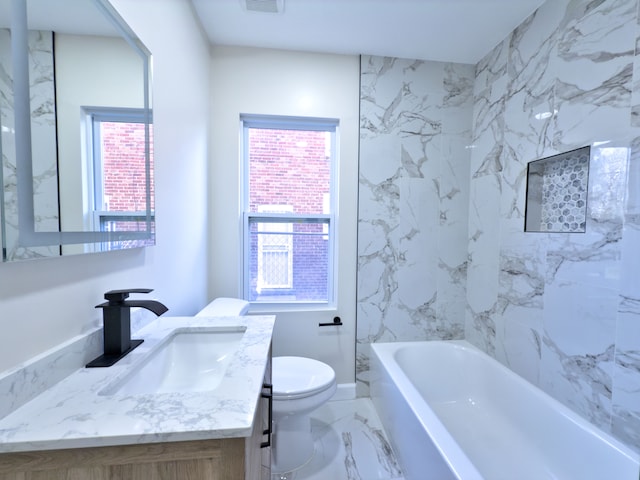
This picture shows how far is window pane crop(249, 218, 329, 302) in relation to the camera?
2.18 m

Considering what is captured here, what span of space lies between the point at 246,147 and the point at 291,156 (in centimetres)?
35

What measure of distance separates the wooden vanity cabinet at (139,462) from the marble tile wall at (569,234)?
1566mm

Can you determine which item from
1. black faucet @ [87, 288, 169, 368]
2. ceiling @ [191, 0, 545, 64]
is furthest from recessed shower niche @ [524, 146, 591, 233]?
black faucet @ [87, 288, 169, 368]

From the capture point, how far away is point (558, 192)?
158 centimetres

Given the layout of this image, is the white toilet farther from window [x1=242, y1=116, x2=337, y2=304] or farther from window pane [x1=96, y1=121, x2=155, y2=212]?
window pane [x1=96, y1=121, x2=155, y2=212]

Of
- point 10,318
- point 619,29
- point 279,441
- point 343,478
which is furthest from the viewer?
point 279,441

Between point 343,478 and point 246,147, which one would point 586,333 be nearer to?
point 343,478

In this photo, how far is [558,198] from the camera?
1578mm

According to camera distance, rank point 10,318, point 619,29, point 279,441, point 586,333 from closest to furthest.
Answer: point 10,318 → point 619,29 → point 586,333 → point 279,441

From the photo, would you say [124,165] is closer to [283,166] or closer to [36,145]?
[36,145]

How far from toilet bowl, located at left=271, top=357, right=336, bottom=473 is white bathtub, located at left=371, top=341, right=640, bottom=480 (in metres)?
0.46

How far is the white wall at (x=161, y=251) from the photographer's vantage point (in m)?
0.67

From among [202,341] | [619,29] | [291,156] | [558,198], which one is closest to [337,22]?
[291,156]

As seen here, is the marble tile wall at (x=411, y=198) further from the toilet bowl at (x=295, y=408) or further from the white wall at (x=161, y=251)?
the white wall at (x=161, y=251)
